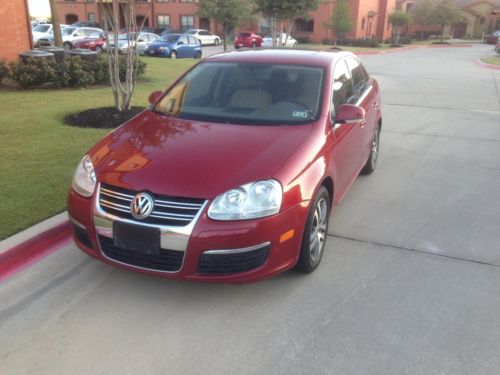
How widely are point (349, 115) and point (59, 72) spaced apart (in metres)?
9.34

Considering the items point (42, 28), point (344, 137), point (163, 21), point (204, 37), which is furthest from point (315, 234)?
point (163, 21)

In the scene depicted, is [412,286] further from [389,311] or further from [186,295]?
[186,295]

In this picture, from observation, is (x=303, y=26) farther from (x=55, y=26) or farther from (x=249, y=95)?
(x=249, y=95)

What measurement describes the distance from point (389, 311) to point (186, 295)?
1445mm

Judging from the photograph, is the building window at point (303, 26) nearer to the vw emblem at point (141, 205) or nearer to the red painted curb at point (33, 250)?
the red painted curb at point (33, 250)

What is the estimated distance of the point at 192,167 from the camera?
3.30m

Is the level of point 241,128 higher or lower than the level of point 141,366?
higher

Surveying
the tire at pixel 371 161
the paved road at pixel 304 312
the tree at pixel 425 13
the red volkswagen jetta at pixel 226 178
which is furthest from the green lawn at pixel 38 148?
the tree at pixel 425 13

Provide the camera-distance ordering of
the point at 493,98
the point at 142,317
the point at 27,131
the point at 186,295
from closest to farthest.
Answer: the point at 142,317 → the point at 186,295 → the point at 27,131 → the point at 493,98

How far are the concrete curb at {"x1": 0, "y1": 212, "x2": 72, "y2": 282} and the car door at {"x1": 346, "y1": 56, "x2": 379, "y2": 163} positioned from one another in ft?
10.4

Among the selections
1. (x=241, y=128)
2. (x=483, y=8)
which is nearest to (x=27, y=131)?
(x=241, y=128)

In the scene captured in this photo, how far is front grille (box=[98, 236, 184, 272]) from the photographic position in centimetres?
311

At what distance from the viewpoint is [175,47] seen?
27750 mm

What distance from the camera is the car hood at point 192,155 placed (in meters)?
3.17
